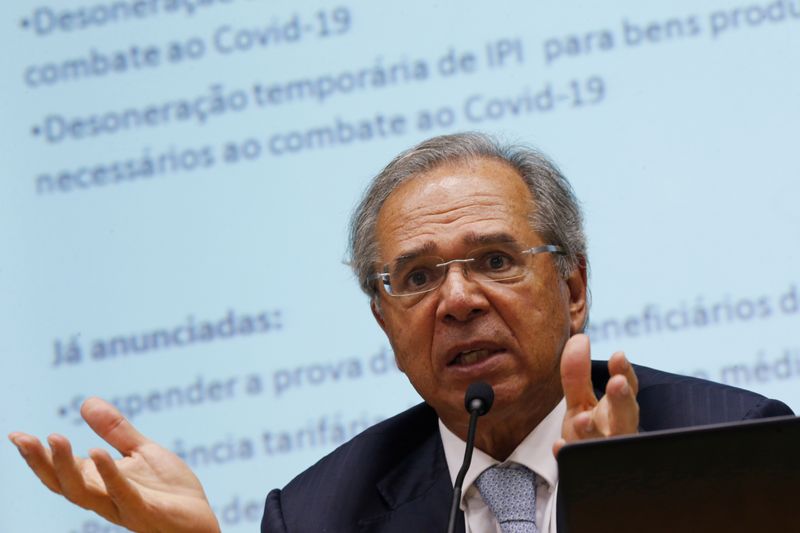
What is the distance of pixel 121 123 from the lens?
341 cm

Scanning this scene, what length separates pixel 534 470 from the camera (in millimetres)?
2303

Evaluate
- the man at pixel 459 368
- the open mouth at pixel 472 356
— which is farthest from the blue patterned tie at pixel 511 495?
the open mouth at pixel 472 356

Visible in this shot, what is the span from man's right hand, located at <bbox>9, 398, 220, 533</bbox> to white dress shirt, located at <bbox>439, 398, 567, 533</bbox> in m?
0.50

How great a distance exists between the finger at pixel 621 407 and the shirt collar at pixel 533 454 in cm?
56

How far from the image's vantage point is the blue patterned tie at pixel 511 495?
220 centimetres

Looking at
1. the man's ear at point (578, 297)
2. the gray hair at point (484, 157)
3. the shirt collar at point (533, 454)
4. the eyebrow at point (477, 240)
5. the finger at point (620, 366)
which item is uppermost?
the gray hair at point (484, 157)

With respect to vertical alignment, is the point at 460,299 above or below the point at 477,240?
below

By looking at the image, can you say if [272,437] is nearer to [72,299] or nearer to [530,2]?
[72,299]

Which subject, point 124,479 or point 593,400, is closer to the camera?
point 593,400

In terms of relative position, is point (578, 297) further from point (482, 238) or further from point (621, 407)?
point (621, 407)

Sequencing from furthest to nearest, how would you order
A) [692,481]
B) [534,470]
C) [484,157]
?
[484,157] → [534,470] → [692,481]

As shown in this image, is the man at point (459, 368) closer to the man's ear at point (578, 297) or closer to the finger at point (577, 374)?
the man's ear at point (578, 297)

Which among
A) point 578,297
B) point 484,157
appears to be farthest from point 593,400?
point 484,157

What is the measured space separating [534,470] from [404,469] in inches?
13.3
